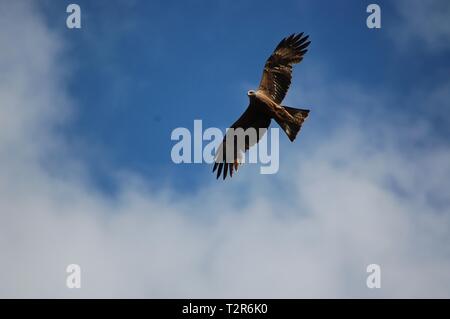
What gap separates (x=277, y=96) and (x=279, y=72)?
27.1 inches

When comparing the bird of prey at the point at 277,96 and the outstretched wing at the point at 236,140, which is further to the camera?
the outstretched wing at the point at 236,140

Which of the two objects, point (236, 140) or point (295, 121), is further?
point (236, 140)

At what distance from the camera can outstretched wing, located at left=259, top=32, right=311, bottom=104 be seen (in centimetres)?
2033

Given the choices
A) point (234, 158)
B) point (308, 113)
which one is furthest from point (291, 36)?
point (234, 158)

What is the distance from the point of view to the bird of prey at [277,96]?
1988 cm

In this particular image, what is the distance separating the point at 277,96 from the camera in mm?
20344

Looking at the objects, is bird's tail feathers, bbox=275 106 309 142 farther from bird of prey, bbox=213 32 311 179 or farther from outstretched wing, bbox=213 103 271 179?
outstretched wing, bbox=213 103 271 179

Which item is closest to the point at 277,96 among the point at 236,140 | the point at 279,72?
the point at 279,72

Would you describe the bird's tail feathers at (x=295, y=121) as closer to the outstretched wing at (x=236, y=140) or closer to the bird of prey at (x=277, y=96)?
the bird of prey at (x=277, y=96)

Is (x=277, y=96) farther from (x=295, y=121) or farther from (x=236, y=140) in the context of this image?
(x=236, y=140)

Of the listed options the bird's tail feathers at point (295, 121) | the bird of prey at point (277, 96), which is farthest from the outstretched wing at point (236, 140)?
the bird's tail feathers at point (295, 121)

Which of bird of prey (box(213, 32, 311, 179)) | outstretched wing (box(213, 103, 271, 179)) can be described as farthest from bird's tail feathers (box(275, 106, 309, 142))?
outstretched wing (box(213, 103, 271, 179))

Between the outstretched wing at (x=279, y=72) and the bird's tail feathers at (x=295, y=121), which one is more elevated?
the outstretched wing at (x=279, y=72)
